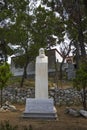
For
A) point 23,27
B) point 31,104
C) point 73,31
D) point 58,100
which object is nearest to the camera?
point 31,104

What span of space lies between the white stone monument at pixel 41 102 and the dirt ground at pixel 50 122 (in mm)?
401

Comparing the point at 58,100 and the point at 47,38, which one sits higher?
the point at 47,38

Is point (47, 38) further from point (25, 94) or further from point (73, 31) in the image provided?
point (25, 94)

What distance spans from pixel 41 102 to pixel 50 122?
1525mm

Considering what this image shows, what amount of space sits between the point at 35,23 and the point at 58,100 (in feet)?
24.5

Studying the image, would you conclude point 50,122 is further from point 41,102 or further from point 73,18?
point 73,18

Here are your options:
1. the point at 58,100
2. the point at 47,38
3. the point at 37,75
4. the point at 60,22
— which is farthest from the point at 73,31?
the point at 37,75

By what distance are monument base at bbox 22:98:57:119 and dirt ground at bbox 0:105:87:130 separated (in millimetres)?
325

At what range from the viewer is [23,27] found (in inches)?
1070

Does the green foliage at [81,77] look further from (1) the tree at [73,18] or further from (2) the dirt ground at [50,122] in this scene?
(1) the tree at [73,18]

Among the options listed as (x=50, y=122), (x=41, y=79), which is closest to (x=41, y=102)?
(x=50, y=122)

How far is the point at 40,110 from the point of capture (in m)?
15.3

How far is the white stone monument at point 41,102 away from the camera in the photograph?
15.1m

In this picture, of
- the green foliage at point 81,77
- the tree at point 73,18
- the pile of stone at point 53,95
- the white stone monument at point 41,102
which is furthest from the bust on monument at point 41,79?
the tree at point 73,18
